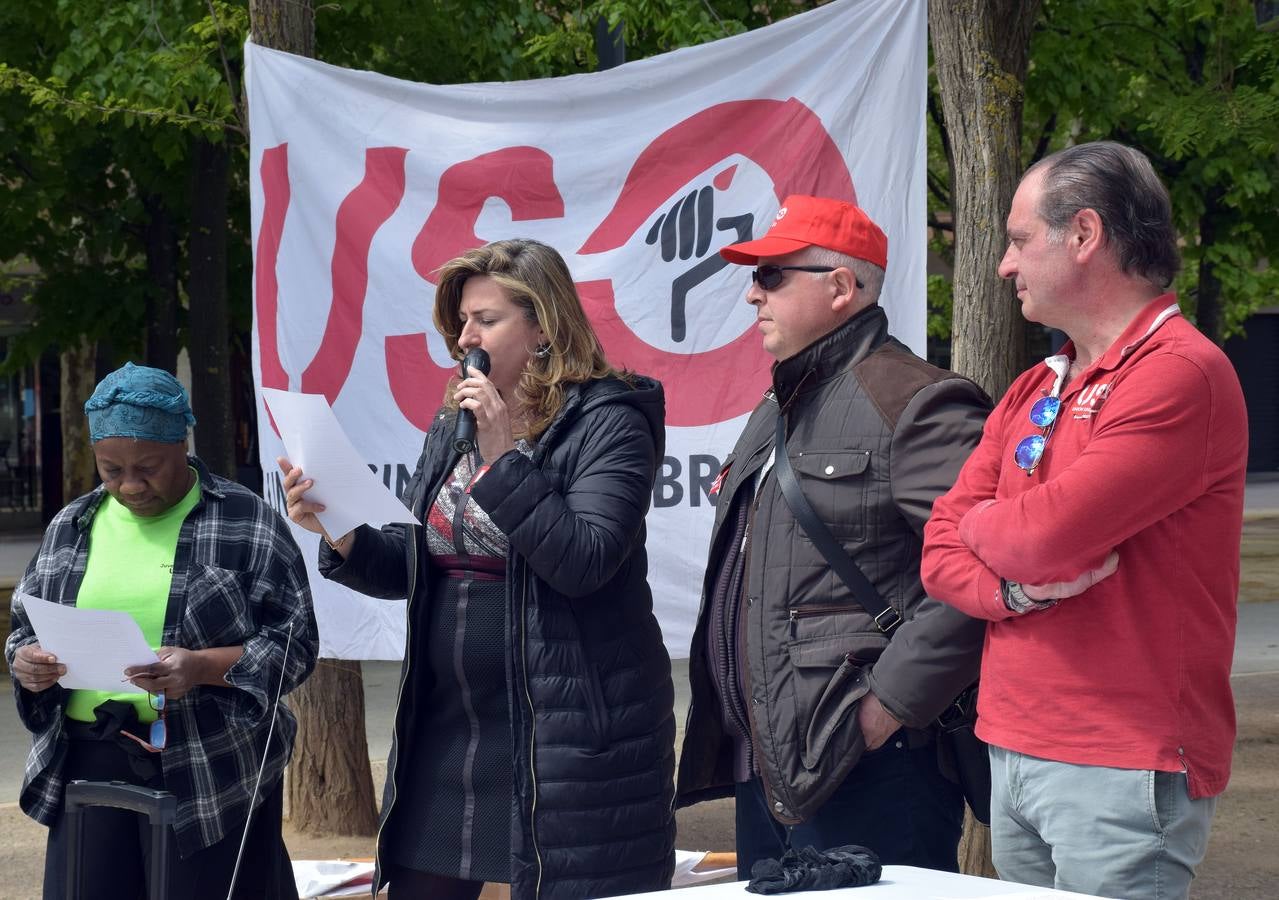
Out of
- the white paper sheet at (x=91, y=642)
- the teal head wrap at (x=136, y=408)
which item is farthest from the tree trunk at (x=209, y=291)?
the white paper sheet at (x=91, y=642)

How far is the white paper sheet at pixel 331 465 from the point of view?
3.23 metres

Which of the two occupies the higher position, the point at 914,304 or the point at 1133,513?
the point at 914,304

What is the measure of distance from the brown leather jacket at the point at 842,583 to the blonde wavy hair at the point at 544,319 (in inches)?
19.8

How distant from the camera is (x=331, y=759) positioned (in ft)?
20.4

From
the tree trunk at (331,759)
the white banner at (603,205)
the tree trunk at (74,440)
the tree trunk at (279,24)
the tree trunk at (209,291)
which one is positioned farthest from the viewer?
the tree trunk at (74,440)

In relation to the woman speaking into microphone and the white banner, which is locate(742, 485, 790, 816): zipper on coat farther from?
the white banner

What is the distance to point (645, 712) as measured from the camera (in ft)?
10.7

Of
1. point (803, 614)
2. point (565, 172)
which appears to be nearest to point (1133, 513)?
point (803, 614)

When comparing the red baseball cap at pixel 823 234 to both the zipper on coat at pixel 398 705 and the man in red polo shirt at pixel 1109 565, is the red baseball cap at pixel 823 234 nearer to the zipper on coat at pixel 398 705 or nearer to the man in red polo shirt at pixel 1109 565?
the man in red polo shirt at pixel 1109 565

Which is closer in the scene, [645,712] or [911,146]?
[645,712]

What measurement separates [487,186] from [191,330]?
7.58 meters

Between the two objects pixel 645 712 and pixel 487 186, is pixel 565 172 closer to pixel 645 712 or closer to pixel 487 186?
pixel 487 186

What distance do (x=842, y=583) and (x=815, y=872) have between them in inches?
41.9

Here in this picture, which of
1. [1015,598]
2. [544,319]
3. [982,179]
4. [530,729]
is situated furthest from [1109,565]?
[982,179]
